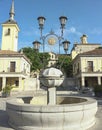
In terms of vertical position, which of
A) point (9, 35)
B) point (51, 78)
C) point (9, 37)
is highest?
point (9, 35)

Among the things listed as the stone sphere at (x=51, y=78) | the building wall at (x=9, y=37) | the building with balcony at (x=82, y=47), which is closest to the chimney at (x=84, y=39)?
the building with balcony at (x=82, y=47)

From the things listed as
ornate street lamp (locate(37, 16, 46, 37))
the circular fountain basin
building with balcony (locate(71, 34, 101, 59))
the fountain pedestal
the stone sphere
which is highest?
building with balcony (locate(71, 34, 101, 59))

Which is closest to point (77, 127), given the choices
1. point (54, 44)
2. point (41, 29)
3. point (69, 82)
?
point (54, 44)

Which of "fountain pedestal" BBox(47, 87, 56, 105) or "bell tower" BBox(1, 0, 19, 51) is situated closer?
"fountain pedestal" BBox(47, 87, 56, 105)

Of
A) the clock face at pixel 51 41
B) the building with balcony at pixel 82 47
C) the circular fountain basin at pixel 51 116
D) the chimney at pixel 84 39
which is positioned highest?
the chimney at pixel 84 39

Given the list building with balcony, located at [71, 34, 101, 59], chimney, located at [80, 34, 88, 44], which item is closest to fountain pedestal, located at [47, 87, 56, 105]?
building with balcony, located at [71, 34, 101, 59]

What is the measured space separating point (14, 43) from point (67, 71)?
55.8 ft

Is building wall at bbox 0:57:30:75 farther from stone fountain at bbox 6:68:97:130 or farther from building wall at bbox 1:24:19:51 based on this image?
stone fountain at bbox 6:68:97:130

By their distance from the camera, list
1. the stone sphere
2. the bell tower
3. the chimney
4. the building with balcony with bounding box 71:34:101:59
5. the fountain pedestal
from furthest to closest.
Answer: the chimney, the building with balcony with bounding box 71:34:101:59, the bell tower, the fountain pedestal, the stone sphere

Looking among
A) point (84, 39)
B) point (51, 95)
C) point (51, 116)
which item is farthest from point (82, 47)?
point (51, 116)

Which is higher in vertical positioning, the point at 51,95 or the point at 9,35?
the point at 9,35

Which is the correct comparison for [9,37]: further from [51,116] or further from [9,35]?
[51,116]

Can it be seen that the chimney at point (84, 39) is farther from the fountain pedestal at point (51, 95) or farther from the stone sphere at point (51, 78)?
the stone sphere at point (51, 78)

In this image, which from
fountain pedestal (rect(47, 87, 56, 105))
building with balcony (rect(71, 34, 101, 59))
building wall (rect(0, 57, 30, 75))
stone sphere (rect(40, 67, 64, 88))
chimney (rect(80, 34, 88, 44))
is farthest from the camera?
chimney (rect(80, 34, 88, 44))
